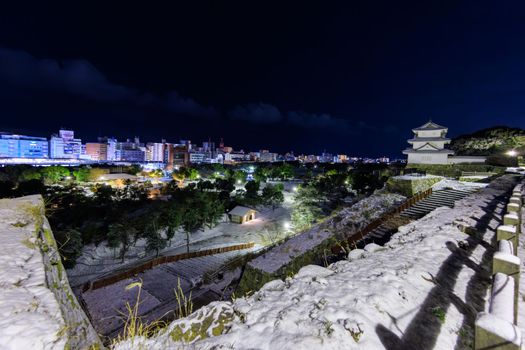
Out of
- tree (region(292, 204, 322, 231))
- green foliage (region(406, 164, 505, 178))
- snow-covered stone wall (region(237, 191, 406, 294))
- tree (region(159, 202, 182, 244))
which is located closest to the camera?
snow-covered stone wall (region(237, 191, 406, 294))

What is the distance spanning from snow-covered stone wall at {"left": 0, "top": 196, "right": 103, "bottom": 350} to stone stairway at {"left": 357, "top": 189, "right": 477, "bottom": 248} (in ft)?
29.0

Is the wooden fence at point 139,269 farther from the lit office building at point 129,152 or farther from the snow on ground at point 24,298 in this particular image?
the lit office building at point 129,152

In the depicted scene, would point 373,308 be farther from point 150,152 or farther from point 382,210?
point 150,152

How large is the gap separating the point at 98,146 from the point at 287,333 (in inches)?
6948

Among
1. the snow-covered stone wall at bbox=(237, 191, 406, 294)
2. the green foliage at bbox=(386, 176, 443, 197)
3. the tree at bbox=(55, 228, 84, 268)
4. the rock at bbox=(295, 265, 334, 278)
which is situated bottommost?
the tree at bbox=(55, 228, 84, 268)

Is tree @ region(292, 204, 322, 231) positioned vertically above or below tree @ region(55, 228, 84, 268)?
above

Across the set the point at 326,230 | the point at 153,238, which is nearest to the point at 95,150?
the point at 153,238

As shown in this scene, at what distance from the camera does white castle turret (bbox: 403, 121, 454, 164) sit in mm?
25650

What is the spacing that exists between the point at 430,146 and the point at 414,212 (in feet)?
66.2

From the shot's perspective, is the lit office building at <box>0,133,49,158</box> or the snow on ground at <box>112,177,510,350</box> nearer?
the snow on ground at <box>112,177,510,350</box>

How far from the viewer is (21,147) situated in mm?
115500

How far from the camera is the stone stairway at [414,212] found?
9.16 meters

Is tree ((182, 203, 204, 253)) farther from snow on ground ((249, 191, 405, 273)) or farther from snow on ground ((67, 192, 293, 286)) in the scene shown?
snow on ground ((249, 191, 405, 273))

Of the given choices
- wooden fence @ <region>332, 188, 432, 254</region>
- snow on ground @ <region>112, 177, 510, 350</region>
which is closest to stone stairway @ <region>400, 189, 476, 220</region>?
wooden fence @ <region>332, 188, 432, 254</region>
